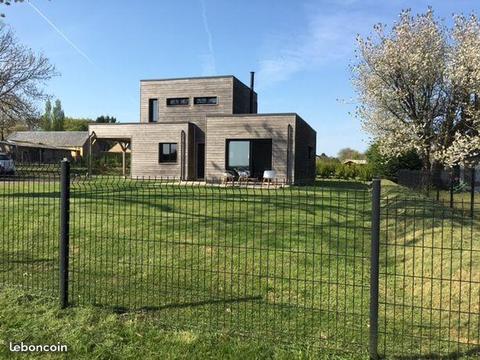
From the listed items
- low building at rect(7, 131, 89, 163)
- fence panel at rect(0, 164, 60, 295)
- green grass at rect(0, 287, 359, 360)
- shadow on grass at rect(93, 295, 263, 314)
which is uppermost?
low building at rect(7, 131, 89, 163)

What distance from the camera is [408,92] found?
888 inches

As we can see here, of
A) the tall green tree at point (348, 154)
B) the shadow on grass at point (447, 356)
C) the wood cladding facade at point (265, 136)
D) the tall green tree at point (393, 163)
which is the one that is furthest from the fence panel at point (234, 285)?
the tall green tree at point (348, 154)

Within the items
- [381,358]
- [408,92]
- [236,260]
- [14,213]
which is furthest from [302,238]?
[408,92]

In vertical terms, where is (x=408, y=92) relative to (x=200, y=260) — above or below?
above

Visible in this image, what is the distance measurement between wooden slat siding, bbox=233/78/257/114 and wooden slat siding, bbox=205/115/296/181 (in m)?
4.52

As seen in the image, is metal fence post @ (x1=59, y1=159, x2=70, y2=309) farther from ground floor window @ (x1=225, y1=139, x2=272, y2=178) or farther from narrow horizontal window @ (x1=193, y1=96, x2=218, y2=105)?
narrow horizontal window @ (x1=193, y1=96, x2=218, y2=105)

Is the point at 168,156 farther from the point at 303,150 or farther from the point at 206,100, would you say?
the point at 303,150

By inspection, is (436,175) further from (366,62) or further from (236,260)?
(366,62)

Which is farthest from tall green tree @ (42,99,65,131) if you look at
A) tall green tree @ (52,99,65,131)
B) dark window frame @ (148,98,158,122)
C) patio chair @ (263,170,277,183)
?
patio chair @ (263,170,277,183)

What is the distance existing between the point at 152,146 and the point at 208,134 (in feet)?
13.9

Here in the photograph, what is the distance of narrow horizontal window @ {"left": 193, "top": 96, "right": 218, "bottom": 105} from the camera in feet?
97.3

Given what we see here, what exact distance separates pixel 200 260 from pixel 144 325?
2.13 meters

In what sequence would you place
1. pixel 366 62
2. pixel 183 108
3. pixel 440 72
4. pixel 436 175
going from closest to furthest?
pixel 436 175 → pixel 440 72 → pixel 366 62 → pixel 183 108

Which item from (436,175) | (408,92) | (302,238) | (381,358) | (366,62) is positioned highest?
(366,62)
